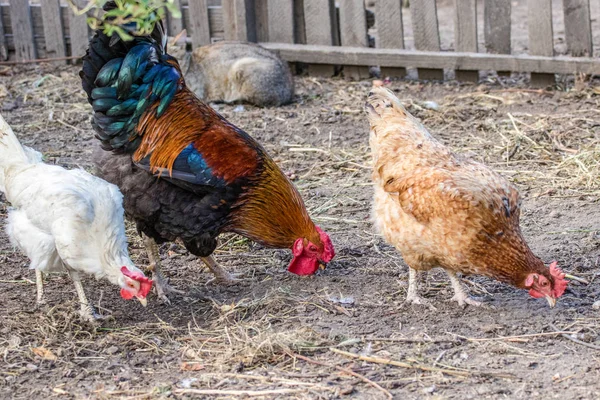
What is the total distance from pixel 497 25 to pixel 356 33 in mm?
1726

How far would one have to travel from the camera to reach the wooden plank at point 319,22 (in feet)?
32.4

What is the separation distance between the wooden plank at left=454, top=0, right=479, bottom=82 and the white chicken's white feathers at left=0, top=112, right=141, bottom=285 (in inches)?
225

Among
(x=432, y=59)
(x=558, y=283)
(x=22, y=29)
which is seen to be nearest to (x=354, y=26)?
(x=432, y=59)

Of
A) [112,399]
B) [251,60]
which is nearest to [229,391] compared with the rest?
[112,399]

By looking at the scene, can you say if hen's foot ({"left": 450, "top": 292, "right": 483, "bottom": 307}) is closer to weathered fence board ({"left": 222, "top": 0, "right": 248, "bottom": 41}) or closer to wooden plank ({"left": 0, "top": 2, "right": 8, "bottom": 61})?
weathered fence board ({"left": 222, "top": 0, "right": 248, "bottom": 41})

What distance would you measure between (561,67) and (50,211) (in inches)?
252

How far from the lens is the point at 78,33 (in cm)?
1051

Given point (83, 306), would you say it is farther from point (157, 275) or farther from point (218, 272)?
point (218, 272)

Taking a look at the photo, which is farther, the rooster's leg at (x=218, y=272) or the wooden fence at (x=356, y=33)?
the wooden fence at (x=356, y=33)

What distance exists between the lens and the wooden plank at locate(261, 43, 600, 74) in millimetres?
9023

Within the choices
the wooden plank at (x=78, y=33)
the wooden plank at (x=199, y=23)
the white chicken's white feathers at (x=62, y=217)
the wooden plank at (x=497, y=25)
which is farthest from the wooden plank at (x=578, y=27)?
the white chicken's white feathers at (x=62, y=217)

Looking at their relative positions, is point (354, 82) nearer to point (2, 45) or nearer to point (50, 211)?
point (2, 45)

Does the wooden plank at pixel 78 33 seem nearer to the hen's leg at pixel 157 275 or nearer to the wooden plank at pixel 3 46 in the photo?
the wooden plank at pixel 3 46

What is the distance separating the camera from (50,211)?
4.66 metres
